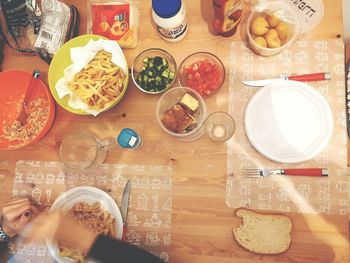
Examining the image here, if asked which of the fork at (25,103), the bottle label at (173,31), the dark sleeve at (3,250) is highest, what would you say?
the bottle label at (173,31)

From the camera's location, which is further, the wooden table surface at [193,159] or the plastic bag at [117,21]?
the plastic bag at [117,21]

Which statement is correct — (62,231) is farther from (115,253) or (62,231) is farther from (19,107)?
(19,107)

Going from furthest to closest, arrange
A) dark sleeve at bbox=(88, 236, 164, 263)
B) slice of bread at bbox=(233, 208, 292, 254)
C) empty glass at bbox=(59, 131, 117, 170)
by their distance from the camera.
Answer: empty glass at bbox=(59, 131, 117, 170) < slice of bread at bbox=(233, 208, 292, 254) < dark sleeve at bbox=(88, 236, 164, 263)

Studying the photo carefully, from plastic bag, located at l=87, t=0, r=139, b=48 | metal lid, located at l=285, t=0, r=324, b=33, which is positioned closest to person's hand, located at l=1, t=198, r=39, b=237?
plastic bag, located at l=87, t=0, r=139, b=48

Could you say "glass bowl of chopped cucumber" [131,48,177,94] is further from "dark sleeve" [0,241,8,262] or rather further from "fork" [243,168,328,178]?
"dark sleeve" [0,241,8,262]

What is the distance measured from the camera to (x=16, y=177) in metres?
1.19

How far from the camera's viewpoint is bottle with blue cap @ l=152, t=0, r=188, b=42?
993 millimetres

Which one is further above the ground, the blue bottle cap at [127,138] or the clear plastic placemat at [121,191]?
the blue bottle cap at [127,138]

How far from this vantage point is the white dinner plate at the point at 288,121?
3.51ft

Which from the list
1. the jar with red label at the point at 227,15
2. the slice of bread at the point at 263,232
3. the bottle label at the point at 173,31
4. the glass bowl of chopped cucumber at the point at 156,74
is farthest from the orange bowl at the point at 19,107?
the slice of bread at the point at 263,232

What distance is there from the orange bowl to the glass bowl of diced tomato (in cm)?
46

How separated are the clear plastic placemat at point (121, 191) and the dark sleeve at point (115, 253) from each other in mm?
123

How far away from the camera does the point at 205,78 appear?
112 cm

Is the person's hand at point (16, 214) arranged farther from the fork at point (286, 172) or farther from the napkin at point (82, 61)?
the fork at point (286, 172)
